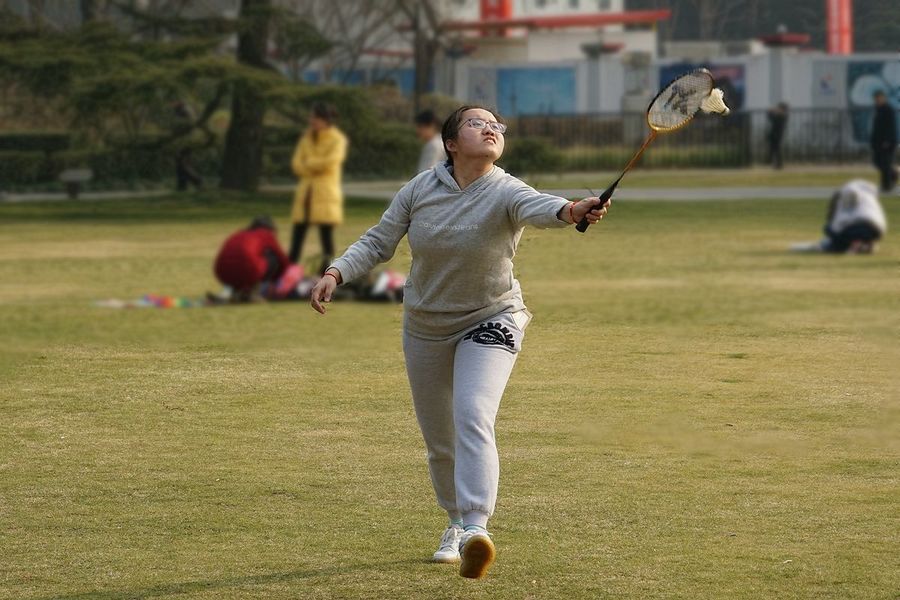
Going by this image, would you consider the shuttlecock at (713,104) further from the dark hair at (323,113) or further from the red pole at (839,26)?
the red pole at (839,26)

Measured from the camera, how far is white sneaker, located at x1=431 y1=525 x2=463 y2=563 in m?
5.99

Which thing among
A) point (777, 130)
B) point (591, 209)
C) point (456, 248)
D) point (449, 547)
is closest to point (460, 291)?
point (456, 248)

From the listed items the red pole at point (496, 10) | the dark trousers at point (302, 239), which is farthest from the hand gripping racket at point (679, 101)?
the red pole at point (496, 10)

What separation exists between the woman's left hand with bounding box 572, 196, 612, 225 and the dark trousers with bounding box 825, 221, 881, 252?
13.8 meters

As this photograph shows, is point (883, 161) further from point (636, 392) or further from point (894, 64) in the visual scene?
point (636, 392)

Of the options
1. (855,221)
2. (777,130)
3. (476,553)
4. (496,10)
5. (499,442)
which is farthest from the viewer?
(496,10)

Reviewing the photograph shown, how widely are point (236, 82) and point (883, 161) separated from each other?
11352 millimetres

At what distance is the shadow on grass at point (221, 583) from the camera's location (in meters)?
5.55

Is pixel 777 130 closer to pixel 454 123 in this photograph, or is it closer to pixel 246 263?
pixel 246 263

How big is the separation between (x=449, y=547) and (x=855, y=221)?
1347cm

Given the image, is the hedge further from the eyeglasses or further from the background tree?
the eyeglasses

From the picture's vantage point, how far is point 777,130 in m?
39.4

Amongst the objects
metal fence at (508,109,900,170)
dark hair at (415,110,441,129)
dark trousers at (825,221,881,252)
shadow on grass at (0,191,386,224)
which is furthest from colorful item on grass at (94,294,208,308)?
metal fence at (508,109,900,170)

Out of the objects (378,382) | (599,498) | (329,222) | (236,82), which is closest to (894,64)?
(236,82)
